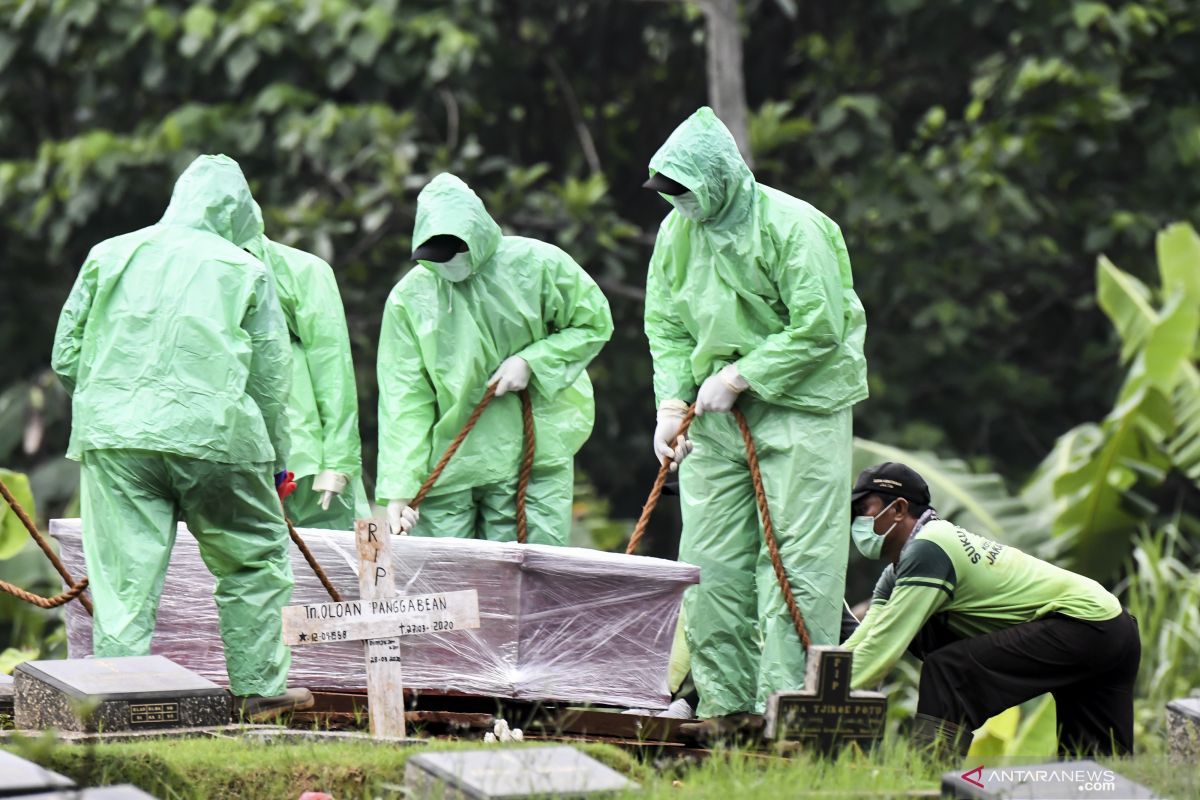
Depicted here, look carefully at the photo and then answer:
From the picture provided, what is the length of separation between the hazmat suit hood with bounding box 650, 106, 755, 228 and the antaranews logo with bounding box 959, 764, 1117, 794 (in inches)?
85.7

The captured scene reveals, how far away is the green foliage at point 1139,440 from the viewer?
10.5 meters

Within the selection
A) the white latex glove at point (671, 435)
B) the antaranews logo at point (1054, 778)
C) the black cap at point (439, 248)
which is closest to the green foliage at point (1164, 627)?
the white latex glove at point (671, 435)

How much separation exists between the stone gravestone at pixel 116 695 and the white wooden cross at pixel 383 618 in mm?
402

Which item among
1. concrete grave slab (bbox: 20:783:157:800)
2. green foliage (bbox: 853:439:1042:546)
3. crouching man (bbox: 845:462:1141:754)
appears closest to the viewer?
concrete grave slab (bbox: 20:783:157:800)

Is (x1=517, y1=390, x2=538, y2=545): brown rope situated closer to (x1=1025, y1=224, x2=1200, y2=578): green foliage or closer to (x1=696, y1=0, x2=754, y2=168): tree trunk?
(x1=1025, y1=224, x2=1200, y2=578): green foliage

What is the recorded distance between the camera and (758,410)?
6.76 m

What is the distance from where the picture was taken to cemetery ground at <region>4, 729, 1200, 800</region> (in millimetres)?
5060

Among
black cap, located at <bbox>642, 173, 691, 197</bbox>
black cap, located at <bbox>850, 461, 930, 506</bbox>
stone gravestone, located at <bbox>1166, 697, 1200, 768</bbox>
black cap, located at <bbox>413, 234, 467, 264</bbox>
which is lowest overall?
stone gravestone, located at <bbox>1166, 697, 1200, 768</bbox>

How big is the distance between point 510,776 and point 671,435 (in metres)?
2.30

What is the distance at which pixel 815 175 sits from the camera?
44.9 feet

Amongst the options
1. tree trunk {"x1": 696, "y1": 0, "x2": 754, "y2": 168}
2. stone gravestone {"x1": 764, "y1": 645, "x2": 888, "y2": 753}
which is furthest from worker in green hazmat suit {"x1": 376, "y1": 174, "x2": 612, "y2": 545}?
tree trunk {"x1": 696, "y1": 0, "x2": 754, "y2": 168}

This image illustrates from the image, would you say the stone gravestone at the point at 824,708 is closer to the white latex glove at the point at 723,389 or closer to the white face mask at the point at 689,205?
the white latex glove at the point at 723,389

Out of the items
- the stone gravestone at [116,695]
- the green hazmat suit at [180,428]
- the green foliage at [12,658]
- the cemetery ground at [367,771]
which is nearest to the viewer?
the cemetery ground at [367,771]

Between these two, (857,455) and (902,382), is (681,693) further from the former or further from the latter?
(902,382)
